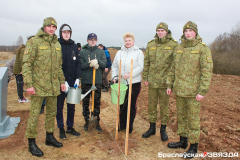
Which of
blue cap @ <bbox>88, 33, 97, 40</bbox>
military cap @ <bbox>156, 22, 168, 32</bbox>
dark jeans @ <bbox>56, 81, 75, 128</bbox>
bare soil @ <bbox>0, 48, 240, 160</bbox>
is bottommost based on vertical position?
bare soil @ <bbox>0, 48, 240, 160</bbox>

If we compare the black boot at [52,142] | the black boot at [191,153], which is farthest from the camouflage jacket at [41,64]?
the black boot at [191,153]

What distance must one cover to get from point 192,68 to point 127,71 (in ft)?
4.13

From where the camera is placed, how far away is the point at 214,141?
3.54 meters

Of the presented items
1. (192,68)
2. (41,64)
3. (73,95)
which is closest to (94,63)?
(73,95)

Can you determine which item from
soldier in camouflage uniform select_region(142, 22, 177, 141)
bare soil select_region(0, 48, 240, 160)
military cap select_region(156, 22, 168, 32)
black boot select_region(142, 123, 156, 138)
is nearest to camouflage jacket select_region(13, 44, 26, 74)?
bare soil select_region(0, 48, 240, 160)

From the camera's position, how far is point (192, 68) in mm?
2879

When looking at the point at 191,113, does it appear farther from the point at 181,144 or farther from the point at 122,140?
the point at 122,140

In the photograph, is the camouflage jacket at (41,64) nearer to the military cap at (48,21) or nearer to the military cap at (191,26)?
the military cap at (48,21)

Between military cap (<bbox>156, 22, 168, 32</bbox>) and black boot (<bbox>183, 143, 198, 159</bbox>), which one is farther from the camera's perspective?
military cap (<bbox>156, 22, 168, 32</bbox>)

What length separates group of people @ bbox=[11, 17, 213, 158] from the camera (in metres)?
2.87

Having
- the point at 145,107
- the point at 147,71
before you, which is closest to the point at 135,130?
the point at 147,71

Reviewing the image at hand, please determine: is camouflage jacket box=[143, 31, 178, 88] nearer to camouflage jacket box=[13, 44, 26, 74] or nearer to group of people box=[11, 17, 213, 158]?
group of people box=[11, 17, 213, 158]

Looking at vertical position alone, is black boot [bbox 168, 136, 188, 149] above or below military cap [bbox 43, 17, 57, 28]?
below

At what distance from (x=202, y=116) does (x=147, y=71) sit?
229cm
